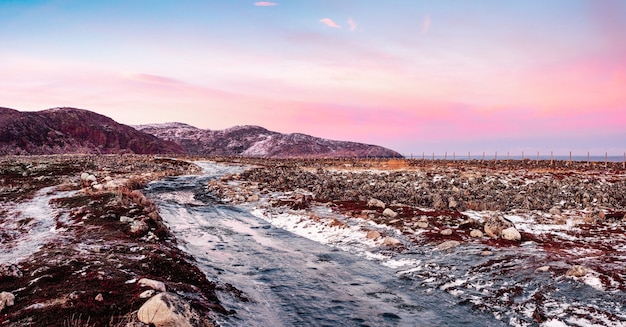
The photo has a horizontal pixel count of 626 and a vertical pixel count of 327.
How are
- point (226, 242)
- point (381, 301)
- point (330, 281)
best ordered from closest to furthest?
point (381, 301), point (330, 281), point (226, 242)

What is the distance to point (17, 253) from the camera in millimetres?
10398

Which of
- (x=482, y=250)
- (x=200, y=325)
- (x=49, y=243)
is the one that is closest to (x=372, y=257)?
(x=482, y=250)

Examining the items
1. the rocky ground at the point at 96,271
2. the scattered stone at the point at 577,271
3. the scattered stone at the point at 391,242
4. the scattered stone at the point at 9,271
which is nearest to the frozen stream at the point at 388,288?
the scattered stone at the point at 577,271

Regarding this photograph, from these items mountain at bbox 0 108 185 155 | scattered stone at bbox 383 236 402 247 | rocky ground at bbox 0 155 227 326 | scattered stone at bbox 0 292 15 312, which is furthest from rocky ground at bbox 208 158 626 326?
mountain at bbox 0 108 185 155

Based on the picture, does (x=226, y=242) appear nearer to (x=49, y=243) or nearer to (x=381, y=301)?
(x=49, y=243)

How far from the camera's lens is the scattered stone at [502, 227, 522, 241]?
45.2 feet

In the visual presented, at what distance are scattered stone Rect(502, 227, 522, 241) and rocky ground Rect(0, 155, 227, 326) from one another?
10.9 metres

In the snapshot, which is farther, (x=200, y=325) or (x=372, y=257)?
(x=372, y=257)

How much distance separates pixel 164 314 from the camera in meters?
5.88

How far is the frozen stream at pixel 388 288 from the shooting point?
27.7ft

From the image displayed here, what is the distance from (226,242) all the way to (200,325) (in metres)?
9.43

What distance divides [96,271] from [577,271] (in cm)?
1200

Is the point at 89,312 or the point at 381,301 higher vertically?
the point at 89,312

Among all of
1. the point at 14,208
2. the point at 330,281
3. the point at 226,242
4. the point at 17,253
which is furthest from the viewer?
the point at 14,208
